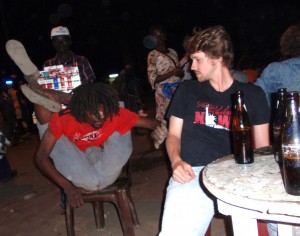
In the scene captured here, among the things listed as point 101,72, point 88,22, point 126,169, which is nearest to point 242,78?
point 126,169

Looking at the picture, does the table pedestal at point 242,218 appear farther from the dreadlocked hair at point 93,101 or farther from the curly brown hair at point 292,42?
the curly brown hair at point 292,42

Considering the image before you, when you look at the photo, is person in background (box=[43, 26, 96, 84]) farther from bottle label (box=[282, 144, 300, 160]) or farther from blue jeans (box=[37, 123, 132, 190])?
bottle label (box=[282, 144, 300, 160])

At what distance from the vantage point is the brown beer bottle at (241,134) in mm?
1913

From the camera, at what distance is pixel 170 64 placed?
4848mm

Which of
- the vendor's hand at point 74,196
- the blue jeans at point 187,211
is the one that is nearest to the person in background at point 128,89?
the vendor's hand at point 74,196

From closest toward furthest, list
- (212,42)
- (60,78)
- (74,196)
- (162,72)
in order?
(212,42), (74,196), (60,78), (162,72)

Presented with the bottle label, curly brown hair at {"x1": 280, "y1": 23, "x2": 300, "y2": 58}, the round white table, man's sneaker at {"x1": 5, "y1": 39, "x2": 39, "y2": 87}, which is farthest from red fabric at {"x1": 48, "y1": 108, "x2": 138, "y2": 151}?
the bottle label

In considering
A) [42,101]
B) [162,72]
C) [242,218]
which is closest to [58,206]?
[42,101]

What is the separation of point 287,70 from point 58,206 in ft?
10.5

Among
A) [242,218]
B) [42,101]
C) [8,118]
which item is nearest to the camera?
[242,218]

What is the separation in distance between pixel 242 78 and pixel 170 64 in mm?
1026

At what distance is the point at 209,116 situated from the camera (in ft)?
7.72

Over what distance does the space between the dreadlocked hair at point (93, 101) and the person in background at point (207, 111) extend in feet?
2.17

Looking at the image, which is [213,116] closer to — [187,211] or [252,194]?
[187,211]
